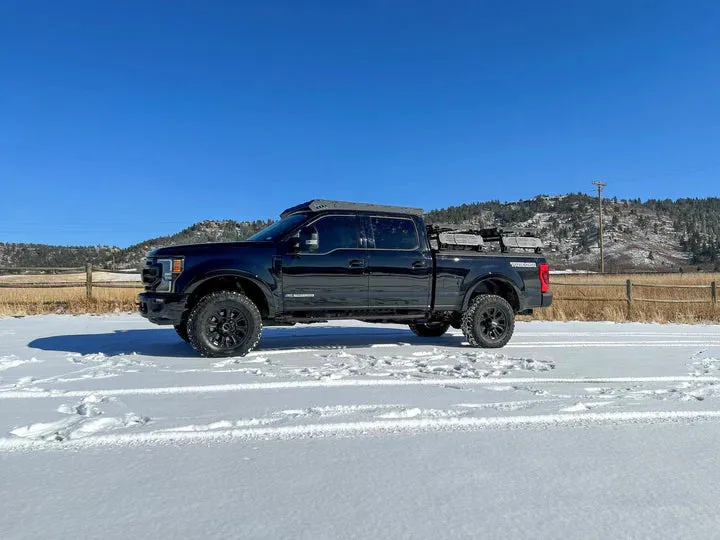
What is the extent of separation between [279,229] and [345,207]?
35.4 inches

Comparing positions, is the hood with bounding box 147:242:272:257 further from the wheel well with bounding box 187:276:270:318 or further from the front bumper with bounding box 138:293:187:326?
the front bumper with bounding box 138:293:187:326

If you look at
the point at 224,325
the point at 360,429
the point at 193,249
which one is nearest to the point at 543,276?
the point at 224,325

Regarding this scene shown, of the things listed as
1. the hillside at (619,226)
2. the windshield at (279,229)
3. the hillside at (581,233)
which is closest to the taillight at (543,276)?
the windshield at (279,229)

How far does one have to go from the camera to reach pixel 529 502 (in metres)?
2.04

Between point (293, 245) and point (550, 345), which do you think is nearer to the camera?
point (293, 245)

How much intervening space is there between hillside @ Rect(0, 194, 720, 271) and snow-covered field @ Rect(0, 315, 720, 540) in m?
74.3

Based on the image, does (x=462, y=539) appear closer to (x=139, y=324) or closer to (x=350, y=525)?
(x=350, y=525)

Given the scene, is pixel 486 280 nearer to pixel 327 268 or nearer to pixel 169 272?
pixel 327 268

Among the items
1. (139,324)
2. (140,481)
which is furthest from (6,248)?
(140,481)

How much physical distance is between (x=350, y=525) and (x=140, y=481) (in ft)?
3.33

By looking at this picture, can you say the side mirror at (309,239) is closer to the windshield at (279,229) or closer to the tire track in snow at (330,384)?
the windshield at (279,229)

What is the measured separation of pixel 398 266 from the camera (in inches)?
263

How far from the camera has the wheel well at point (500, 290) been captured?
7352 mm

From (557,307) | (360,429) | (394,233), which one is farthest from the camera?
(557,307)
